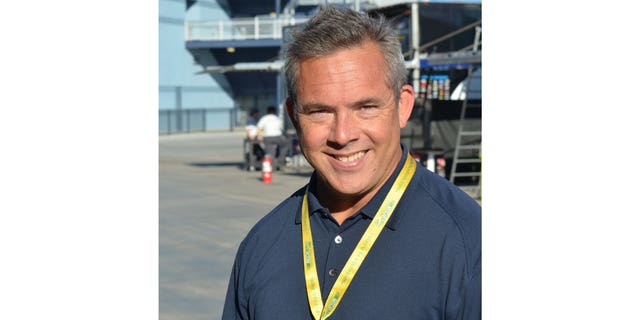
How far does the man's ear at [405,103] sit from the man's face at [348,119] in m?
0.06

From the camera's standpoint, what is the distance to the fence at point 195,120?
48606 mm

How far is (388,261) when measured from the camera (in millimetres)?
2197

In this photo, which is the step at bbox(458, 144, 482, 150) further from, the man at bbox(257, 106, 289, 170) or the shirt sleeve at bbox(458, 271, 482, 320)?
the shirt sleeve at bbox(458, 271, 482, 320)

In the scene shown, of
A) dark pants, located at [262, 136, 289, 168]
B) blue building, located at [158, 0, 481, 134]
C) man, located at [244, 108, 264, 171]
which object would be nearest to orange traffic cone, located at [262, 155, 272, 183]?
dark pants, located at [262, 136, 289, 168]

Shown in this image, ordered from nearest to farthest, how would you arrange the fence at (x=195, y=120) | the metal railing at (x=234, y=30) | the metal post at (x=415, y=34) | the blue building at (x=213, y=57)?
1. the metal post at (x=415, y=34)
2. the metal railing at (x=234, y=30)
3. the fence at (x=195, y=120)
4. the blue building at (x=213, y=57)

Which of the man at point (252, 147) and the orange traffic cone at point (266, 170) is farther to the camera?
the man at point (252, 147)

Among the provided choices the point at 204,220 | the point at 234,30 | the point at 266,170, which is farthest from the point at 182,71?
the point at 204,220

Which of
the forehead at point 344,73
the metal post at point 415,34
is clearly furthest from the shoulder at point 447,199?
the metal post at point 415,34

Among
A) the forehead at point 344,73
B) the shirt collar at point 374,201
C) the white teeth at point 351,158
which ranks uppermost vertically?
the forehead at point 344,73

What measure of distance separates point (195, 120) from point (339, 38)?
49.5 m

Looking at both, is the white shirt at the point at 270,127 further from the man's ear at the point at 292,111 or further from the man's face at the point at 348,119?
the man's face at the point at 348,119

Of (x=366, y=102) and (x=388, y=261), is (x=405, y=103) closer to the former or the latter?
(x=366, y=102)
